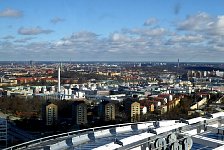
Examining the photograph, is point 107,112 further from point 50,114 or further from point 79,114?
point 50,114

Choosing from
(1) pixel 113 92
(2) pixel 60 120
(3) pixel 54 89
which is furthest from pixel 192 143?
(3) pixel 54 89

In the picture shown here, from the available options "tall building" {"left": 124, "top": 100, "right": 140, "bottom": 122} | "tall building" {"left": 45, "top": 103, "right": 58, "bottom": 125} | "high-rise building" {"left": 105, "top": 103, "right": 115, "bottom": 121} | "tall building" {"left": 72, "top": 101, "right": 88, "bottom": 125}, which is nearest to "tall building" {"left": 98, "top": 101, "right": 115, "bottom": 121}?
"high-rise building" {"left": 105, "top": 103, "right": 115, "bottom": 121}

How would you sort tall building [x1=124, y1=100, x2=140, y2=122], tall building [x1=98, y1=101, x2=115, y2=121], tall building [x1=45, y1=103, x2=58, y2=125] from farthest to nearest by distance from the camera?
tall building [x1=124, y1=100, x2=140, y2=122], tall building [x1=98, y1=101, x2=115, y2=121], tall building [x1=45, y1=103, x2=58, y2=125]

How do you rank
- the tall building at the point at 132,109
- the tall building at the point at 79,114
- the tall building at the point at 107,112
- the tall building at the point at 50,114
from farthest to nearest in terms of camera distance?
the tall building at the point at 132,109, the tall building at the point at 107,112, the tall building at the point at 50,114, the tall building at the point at 79,114

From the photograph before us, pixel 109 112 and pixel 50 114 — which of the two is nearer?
pixel 50 114

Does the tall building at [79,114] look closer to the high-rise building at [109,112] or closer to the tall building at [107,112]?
the tall building at [107,112]

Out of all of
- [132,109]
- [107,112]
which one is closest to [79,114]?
[107,112]

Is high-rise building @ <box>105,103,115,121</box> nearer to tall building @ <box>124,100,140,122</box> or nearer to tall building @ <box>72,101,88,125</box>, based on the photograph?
tall building @ <box>124,100,140,122</box>

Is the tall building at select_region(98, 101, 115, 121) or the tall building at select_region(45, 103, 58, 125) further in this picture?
the tall building at select_region(98, 101, 115, 121)

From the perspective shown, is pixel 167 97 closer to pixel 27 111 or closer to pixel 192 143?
pixel 27 111

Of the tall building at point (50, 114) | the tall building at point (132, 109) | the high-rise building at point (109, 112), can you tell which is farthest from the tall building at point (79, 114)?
the tall building at point (132, 109)

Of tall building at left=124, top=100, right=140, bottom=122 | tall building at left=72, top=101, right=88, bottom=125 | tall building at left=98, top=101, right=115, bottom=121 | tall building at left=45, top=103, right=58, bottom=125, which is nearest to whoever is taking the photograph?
tall building at left=72, top=101, right=88, bottom=125
